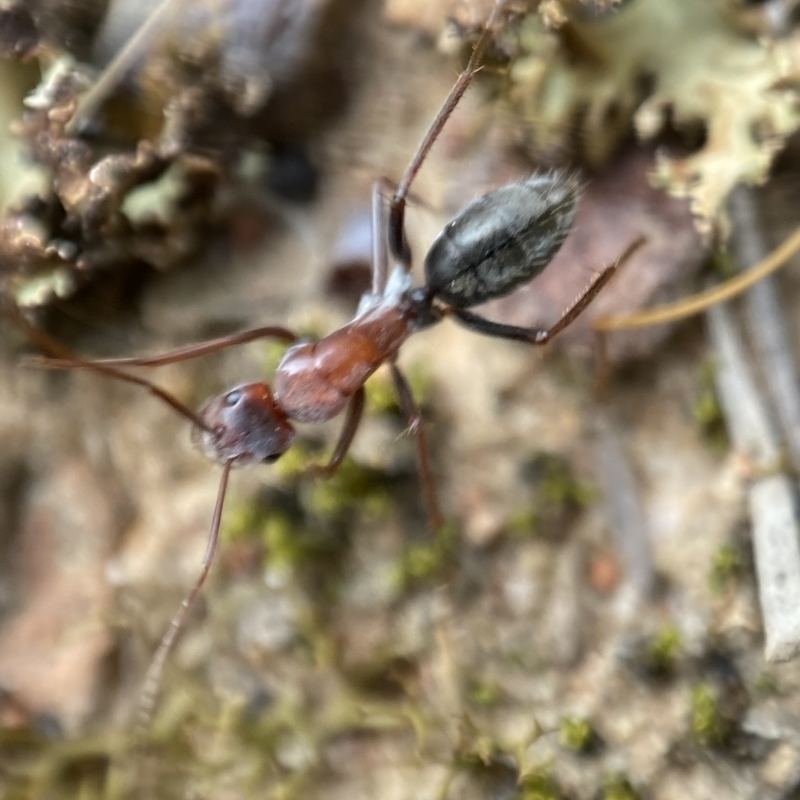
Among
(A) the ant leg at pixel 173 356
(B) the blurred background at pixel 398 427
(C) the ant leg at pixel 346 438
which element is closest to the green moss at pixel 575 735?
(B) the blurred background at pixel 398 427

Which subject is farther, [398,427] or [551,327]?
[398,427]

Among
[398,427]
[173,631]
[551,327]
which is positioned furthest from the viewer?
[398,427]

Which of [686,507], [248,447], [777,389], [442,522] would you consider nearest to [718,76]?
[777,389]

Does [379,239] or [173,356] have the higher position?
[379,239]

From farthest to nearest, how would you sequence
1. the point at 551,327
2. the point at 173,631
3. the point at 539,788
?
the point at 551,327 → the point at 173,631 → the point at 539,788

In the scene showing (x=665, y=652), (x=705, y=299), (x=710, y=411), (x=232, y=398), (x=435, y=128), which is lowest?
(x=665, y=652)

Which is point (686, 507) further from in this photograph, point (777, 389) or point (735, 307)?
point (735, 307)

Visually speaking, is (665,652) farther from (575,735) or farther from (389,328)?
(389,328)

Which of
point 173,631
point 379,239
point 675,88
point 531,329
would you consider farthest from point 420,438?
point 675,88
